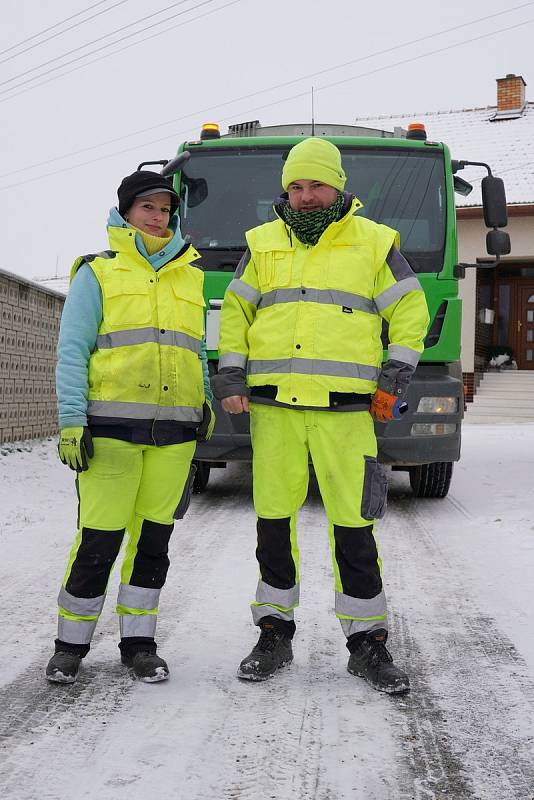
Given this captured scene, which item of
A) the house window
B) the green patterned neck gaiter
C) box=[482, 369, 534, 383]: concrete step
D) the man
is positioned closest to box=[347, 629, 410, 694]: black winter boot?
the man

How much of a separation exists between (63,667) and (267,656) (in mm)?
723

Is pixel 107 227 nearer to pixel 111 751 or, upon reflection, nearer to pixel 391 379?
pixel 391 379

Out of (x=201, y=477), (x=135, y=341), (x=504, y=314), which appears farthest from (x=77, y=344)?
(x=504, y=314)

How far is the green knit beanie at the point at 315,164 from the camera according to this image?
10.1 feet

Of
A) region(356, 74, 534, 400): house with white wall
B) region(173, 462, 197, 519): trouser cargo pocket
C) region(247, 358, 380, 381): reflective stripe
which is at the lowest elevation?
region(173, 462, 197, 519): trouser cargo pocket

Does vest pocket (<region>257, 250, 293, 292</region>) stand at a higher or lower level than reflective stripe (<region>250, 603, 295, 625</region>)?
higher

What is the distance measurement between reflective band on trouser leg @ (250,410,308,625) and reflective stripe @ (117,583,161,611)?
16.1 inches

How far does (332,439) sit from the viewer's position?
3.08 metres

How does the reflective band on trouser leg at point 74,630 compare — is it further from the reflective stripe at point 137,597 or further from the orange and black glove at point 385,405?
the orange and black glove at point 385,405

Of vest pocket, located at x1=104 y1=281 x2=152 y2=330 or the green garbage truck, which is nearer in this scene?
vest pocket, located at x1=104 y1=281 x2=152 y2=330

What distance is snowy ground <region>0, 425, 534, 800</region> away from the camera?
2.21m

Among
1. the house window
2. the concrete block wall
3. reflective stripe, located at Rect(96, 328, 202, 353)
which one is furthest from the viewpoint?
the house window

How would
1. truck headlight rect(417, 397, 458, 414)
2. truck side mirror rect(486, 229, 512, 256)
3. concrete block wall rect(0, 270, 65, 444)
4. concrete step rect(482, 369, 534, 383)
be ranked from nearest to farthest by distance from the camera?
truck headlight rect(417, 397, 458, 414), truck side mirror rect(486, 229, 512, 256), concrete block wall rect(0, 270, 65, 444), concrete step rect(482, 369, 534, 383)

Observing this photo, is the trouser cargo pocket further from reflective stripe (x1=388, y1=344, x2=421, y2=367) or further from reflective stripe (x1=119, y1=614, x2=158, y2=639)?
reflective stripe (x1=388, y1=344, x2=421, y2=367)
